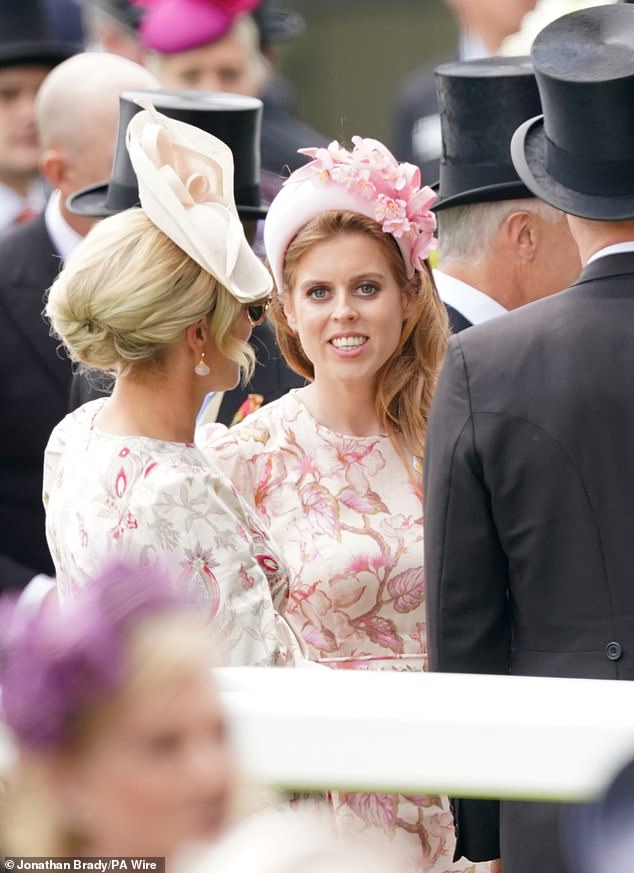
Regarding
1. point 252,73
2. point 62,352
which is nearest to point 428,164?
point 252,73

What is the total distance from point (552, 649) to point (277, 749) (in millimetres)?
1489

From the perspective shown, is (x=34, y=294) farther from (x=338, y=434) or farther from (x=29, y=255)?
(x=338, y=434)

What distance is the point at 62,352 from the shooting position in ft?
14.8

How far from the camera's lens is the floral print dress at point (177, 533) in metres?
2.86

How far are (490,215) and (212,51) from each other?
249 cm

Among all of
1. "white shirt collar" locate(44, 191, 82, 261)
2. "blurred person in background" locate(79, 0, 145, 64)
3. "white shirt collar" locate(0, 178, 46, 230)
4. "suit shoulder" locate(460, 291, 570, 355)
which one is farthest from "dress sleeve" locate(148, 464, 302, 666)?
"blurred person in background" locate(79, 0, 145, 64)

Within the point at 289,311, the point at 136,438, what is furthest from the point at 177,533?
the point at 289,311

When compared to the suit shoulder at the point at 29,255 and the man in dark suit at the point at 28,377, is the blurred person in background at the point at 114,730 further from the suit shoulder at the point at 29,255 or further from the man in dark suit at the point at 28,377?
the suit shoulder at the point at 29,255

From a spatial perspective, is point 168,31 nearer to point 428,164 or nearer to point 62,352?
point 428,164

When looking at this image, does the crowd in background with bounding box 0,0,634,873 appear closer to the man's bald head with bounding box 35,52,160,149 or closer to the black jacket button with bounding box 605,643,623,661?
the black jacket button with bounding box 605,643,623,661

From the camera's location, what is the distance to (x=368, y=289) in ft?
11.8

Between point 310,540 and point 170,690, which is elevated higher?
point 170,690

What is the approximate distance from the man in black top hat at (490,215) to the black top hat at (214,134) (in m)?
0.54

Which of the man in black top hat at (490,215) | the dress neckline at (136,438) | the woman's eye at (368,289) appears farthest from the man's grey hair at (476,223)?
the dress neckline at (136,438)
